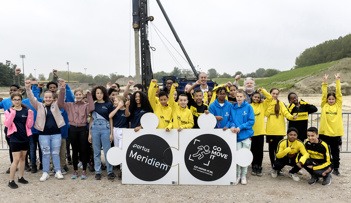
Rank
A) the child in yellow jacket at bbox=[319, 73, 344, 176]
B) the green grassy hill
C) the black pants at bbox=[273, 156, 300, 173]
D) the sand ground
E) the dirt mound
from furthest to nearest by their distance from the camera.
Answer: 1. the green grassy hill
2. the dirt mound
3. the child in yellow jacket at bbox=[319, 73, 344, 176]
4. the black pants at bbox=[273, 156, 300, 173]
5. the sand ground

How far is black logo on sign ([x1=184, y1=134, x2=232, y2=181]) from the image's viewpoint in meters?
4.48

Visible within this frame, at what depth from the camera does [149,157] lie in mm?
4570

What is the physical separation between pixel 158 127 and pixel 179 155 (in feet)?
2.06

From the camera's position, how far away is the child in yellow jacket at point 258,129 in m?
4.89

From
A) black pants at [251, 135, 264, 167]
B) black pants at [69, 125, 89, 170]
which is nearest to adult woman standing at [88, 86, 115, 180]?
black pants at [69, 125, 89, 170]

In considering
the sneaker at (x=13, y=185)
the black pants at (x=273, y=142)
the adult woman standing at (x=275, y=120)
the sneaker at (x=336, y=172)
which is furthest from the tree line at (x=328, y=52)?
the sneaker at (x=13, y=185)

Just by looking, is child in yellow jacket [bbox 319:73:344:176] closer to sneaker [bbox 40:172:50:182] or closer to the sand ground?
the sand ground

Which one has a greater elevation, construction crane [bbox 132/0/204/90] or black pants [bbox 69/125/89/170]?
construction crane [bbox 132/0/204/90]

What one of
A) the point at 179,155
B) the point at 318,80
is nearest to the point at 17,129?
the point at 179,155

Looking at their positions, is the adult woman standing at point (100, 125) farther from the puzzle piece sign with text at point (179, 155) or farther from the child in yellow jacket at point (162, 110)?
the child in yellow jacket at point (162, 110)

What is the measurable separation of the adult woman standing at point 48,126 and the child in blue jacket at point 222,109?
284 centimetres

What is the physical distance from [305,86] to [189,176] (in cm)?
3212

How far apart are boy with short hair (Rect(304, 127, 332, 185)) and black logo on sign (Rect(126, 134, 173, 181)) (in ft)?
8.22

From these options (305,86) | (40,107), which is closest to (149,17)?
(40,107)
